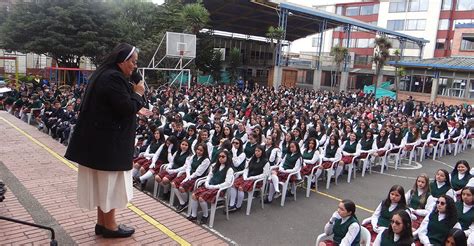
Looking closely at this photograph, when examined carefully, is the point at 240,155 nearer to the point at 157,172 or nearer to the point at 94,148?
the point at 157,172

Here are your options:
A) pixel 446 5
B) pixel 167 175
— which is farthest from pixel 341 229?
pixel 446 5

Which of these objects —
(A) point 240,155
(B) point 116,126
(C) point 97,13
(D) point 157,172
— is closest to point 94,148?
(B) point 116,126

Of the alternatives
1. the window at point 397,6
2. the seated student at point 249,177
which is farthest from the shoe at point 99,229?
the window at point 397,6

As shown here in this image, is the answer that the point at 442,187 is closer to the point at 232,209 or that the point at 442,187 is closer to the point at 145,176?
the point at 232,209

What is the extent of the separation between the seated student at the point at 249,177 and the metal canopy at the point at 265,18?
66.5 ft

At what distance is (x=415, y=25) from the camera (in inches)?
1660

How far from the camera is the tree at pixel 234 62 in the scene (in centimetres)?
3503

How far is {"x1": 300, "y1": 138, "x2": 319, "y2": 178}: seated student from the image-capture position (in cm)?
742

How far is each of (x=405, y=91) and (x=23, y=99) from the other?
2777 centimetres

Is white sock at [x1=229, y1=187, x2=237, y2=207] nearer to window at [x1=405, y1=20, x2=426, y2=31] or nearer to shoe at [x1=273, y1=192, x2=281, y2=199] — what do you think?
shoe at [x1=273, y1=192, x2=281, y2=199]

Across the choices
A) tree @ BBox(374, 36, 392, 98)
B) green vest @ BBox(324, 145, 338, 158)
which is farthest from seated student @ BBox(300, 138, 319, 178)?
tree @ BBox(374, 36, 392, 98)

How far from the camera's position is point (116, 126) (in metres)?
3.30

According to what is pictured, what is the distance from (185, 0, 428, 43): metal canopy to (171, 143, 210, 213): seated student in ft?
67.4

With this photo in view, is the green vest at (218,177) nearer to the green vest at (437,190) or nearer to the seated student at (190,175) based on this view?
the seated student at (190,175)
